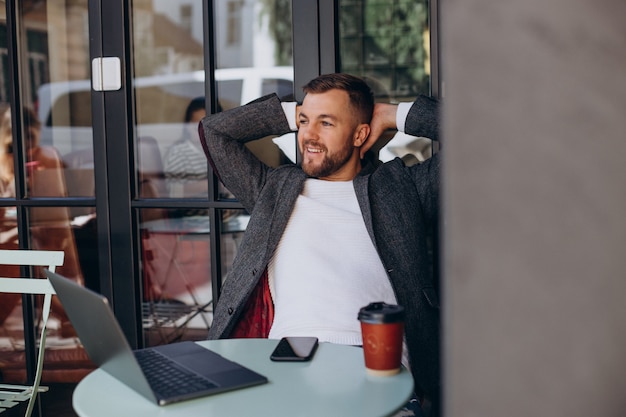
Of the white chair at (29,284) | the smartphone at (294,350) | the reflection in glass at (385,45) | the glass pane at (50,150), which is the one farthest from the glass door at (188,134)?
the smartphone at (294,350)

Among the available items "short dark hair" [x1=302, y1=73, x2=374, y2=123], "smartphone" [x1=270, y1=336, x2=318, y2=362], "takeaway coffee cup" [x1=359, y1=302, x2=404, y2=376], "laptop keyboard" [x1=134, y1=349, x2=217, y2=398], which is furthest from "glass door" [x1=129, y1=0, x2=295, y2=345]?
"takeaway coffee cup" [x1=359, y1=302, x2=404, y2=376]

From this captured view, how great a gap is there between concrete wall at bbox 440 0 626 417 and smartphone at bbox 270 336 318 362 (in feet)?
4.44

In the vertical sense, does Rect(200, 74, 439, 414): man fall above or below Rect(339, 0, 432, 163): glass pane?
below

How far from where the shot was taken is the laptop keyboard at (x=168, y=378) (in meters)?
1.55

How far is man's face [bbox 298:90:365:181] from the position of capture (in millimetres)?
2711

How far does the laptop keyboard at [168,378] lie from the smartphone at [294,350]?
Answer: 0.25m

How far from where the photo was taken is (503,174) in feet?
1.57

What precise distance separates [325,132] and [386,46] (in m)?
3.01

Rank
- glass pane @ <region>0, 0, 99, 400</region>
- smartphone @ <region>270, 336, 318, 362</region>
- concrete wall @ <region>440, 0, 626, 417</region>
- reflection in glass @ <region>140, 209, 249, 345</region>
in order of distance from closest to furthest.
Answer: concrete wall @ <region>440, 0, 626, 417</region>, smartphone @ <region>270, 336, 318, 362</region>, reflection in glass @ <region>140, 209, 249, 345</region>, glass pane @ <region>0, 0, 99, 400</region>

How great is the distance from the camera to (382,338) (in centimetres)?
166

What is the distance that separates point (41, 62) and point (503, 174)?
3427 mm

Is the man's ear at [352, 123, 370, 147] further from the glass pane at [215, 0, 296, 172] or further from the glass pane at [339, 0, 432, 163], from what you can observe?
the glass pane at [339, 0, 432, 163]

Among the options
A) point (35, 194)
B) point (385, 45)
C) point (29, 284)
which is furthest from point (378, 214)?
point (385, 45)

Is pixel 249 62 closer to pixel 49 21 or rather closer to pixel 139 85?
pixel 139 85
